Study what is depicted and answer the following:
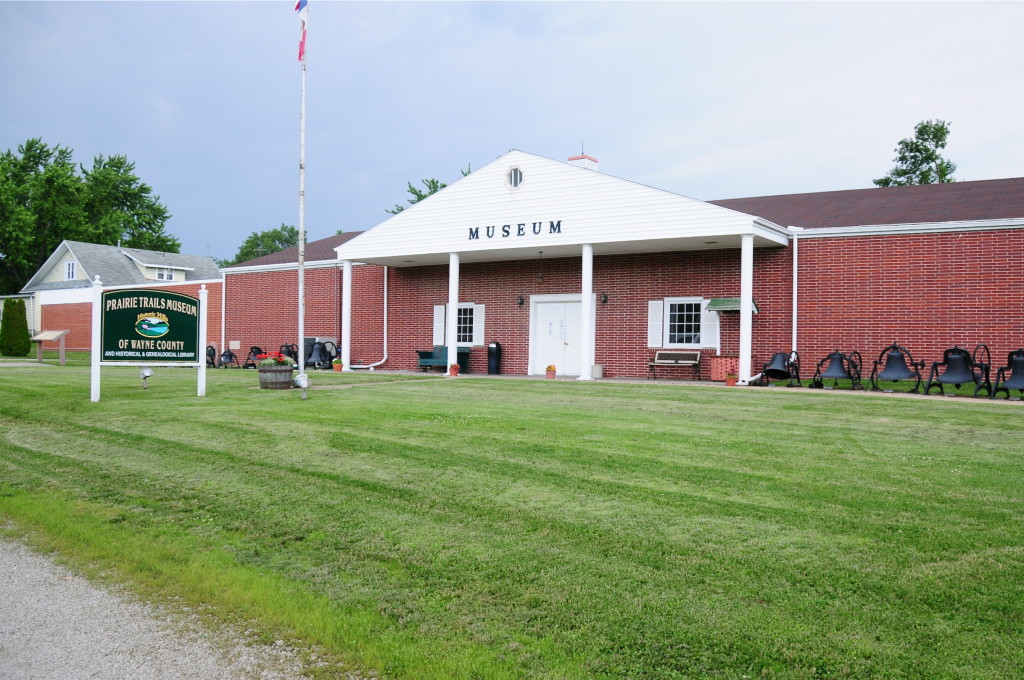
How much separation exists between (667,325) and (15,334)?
27.6 metres

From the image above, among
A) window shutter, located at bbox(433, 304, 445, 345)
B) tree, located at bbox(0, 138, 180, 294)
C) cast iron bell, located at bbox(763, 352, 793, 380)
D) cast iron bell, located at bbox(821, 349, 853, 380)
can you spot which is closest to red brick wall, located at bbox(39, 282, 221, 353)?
tree, located at bbox(0, 138, 180, 294)

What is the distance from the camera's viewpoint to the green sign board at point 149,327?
41.4 feet

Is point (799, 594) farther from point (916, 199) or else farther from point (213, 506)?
point (916, 199)

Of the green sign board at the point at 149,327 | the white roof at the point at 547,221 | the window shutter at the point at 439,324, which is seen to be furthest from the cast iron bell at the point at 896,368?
the green sign board at the point at 149,327

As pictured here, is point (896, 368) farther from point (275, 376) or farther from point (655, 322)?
point (275, 376)

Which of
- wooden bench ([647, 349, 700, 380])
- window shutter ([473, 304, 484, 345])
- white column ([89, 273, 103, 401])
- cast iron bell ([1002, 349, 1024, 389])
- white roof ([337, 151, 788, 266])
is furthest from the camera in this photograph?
window shutter ([473, 304, 484, 345])

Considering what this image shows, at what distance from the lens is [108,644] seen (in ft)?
11.9

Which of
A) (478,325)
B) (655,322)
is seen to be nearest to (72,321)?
(478,325)

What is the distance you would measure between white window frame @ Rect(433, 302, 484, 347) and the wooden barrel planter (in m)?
8.68

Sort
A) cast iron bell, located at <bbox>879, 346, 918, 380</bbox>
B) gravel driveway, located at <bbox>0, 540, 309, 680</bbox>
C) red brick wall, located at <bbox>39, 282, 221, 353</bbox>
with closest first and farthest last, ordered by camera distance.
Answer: gravel driveway, located at <bbox>0, 540, 309, 680</bbox> → cast iron bell, located at <bbox>879, 346, 918, 380</bbox> → red brick wall, located at <bbox>39, 282, 221, 353</bbox>

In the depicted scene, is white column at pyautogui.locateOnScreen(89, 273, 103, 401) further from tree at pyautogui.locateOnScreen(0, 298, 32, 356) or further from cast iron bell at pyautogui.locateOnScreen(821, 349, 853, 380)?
tree at pyautogui.locateOnScreen(0, 298, 32, 356)

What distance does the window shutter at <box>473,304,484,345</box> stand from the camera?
22797 millimetres

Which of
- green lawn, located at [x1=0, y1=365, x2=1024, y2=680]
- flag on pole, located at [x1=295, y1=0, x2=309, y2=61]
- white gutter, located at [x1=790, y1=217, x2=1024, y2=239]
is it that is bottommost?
green lawn, located at [x1=0, y1=365, x2=1024, y2=680]

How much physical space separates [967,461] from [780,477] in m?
2.10
